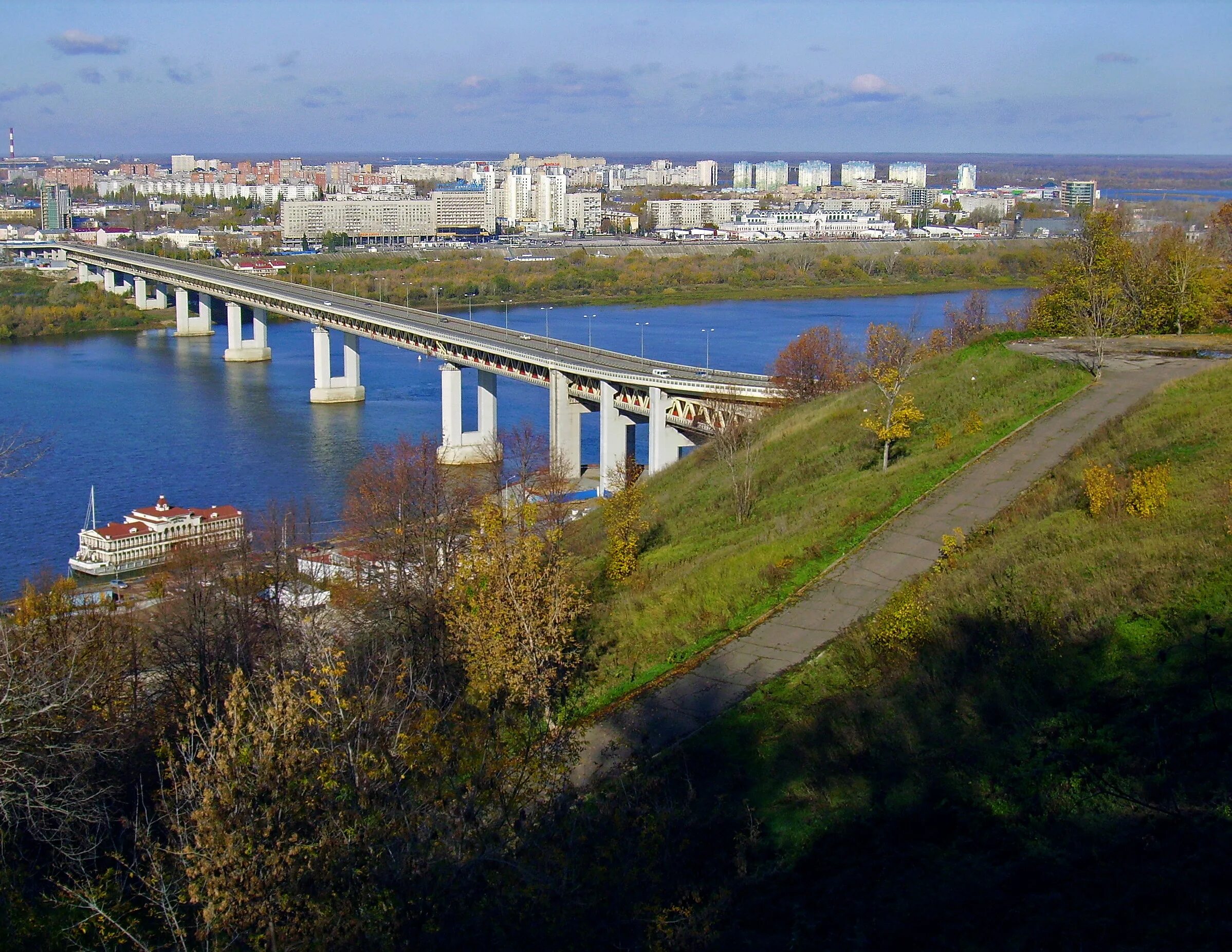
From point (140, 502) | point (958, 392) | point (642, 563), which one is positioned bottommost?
point (140, 502)

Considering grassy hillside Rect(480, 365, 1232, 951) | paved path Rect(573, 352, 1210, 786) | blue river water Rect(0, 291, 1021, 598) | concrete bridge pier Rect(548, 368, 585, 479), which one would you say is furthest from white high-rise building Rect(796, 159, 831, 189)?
grassy hillside Rect(480, 365, 1232, 951)

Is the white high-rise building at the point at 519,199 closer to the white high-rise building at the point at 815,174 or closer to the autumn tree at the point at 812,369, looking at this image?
the white high-rise building at the point at 815,174

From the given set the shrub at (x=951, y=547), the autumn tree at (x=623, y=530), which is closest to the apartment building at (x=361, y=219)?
the autumn tree at (x=623, y=530)

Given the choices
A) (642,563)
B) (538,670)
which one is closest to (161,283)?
(642,563)

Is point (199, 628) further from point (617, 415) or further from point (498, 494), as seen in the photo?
point (617, 415)

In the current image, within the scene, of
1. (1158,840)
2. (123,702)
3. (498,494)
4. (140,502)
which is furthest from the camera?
(140,502)

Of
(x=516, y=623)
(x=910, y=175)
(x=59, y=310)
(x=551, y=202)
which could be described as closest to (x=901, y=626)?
(x=516, y=623)

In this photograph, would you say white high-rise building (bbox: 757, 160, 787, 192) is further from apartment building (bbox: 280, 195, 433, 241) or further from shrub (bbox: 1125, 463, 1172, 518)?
shrub (bbox: 1125, 463, 1172, 518)
